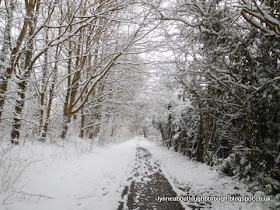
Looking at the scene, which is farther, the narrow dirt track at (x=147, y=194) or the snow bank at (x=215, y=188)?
the snow bank at (x=215, y=188)

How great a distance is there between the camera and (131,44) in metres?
8.09

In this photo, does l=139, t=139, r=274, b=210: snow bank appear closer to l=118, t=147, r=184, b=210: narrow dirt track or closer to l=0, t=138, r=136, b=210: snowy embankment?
l=118, t=147, r=184, b=210: narrow dirt track

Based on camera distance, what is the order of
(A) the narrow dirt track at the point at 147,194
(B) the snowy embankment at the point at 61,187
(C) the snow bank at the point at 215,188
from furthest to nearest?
1. (C) the snow bank at the point at 215,188
2. (A) the narrow dirt track at the point at 147,194
3. (B) the snowy embankment at the point at 61,187

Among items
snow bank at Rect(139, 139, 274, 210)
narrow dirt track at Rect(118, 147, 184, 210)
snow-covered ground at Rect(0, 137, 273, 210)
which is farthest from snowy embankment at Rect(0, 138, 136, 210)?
snow bank at Rect(139, 139, 274, 210)

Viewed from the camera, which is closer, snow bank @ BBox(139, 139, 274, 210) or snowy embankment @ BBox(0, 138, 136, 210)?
snowy embankment @ BBox(0, 138, 136, 210)

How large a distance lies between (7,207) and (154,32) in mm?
7750

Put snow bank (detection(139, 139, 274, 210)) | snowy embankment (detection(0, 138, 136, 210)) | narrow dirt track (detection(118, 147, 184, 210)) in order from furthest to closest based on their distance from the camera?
snow bank (detection(139, 139, 274, 210)) → narrow dirt track (detection(118, 147, 184, 210)) → snowy embankment (detection(0, 138, 136, 210))

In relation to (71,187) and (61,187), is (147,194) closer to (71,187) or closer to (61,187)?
(71,187)

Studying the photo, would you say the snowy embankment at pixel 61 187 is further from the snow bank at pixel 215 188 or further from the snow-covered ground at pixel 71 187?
the snow bank at pixel 215 188

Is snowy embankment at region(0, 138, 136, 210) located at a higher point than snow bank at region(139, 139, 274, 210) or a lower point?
higher

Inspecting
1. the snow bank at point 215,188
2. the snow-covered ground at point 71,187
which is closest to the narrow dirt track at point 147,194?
the snow-covered ground at point 71,187

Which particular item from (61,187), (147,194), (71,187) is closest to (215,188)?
(147,194)

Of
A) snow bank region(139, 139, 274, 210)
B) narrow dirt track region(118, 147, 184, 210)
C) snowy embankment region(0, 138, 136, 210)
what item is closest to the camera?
snowy embankment region(0, 138, 136, 210)

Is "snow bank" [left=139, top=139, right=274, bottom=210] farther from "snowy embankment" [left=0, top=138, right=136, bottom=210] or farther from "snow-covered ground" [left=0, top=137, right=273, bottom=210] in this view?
"snowy embankment" [left=0, top=138, right=136, bottom=210]
